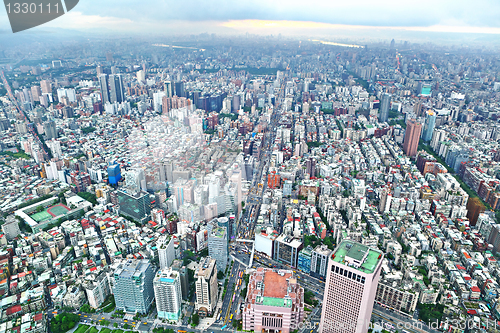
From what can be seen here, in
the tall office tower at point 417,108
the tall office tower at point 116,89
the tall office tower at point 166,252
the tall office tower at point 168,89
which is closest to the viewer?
the tall office tower at point 166,252

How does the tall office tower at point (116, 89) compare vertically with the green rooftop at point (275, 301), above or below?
above

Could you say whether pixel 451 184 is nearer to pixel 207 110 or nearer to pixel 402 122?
Result: pixel 402 122

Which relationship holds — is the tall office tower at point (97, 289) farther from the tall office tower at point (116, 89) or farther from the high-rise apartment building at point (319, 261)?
the tall office tower at point (116, 89)

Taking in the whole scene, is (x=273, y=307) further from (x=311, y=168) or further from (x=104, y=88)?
(x=104, y=88)

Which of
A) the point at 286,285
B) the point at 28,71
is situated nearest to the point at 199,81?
the point at 28,71

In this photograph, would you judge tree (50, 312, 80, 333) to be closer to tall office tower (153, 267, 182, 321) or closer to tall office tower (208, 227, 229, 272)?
tall office tower (153, 267, 182, 321)

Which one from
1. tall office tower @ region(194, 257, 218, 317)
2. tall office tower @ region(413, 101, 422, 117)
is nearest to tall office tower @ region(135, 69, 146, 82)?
tall office tower @ region(413, 101, 422, 117)

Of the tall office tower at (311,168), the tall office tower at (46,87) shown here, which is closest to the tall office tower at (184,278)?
the tall office tower at (311,168)
